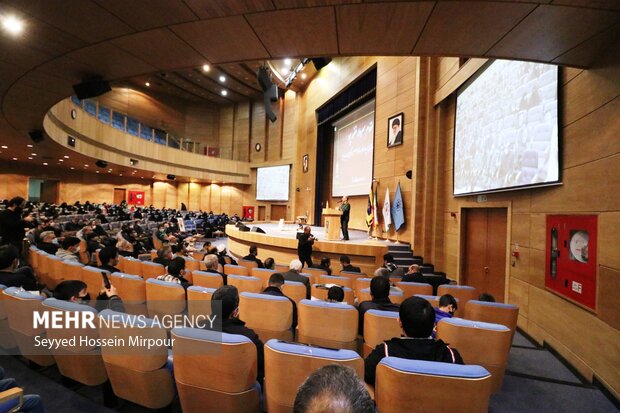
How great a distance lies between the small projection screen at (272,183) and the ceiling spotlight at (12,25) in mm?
15835

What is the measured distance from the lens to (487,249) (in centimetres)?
550

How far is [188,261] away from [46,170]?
16.9 metres

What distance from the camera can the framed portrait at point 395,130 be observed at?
8.65 meters

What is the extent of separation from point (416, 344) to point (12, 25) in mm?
4208

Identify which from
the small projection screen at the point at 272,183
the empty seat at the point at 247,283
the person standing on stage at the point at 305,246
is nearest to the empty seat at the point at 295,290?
the empty seat at the point at 247,283

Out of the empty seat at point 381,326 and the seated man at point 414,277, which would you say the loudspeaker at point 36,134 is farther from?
the empty seat at point 381,326

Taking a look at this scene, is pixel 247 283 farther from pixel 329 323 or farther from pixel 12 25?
pixel 12 25

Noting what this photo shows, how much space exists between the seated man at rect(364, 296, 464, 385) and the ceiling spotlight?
3963mm

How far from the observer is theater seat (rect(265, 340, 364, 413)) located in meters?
1.42

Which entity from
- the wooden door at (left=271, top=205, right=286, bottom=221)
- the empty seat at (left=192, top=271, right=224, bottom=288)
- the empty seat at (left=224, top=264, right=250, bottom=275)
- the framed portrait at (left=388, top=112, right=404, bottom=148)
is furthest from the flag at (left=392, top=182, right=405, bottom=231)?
the wooden door at (left=271, top=205, right=286, bottom=221)

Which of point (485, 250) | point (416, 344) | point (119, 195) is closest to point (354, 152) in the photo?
point (485, 250)

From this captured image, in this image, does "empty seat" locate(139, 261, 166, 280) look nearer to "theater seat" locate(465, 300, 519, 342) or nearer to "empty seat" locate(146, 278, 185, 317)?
"empty seat" locate(146, 278, 185, 317)

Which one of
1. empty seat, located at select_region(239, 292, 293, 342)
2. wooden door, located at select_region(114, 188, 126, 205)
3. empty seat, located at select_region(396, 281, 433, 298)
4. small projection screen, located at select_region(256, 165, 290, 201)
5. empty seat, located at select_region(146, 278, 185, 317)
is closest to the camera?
empty seat, located at select_region(239, 292, 293, 342)

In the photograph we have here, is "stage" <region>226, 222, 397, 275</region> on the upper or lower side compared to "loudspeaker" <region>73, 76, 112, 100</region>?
lower
